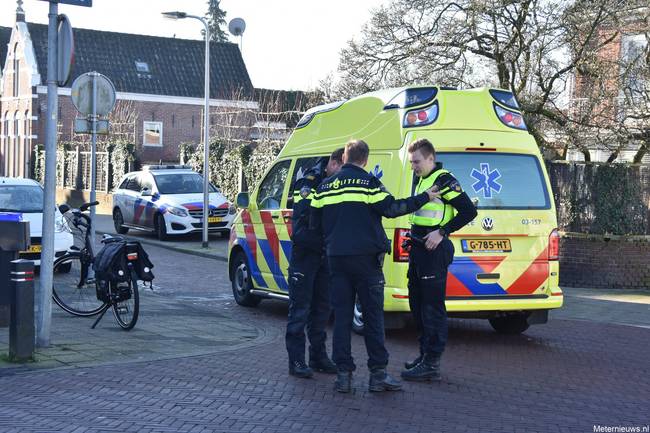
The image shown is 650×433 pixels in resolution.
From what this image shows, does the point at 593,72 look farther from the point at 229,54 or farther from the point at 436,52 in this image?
the point at 229,54

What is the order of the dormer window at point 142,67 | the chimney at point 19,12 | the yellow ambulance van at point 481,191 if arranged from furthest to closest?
1. the chimney at point 19,12
2. the dormer window at point 142,67
3. the yellow ambulance van at point 481,191

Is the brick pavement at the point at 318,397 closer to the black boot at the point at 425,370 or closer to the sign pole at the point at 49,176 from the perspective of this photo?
the black boot at the point at 425,370

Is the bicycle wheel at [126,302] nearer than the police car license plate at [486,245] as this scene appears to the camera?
No

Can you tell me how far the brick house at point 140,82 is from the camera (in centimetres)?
5106

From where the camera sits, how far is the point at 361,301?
7.12m

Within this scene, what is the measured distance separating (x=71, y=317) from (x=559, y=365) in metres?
5.38

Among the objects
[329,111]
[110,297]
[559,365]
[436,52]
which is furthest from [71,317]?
[436,52]

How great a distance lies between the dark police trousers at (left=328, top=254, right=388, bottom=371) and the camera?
7055mm

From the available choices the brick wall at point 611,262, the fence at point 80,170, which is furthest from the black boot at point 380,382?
the fence at point 80,170

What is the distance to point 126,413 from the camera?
21.0ft

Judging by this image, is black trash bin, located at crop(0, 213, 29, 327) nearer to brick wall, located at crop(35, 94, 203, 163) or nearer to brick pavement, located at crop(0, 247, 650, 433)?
brick pavement, located at crop(0, 247, 650, 433)

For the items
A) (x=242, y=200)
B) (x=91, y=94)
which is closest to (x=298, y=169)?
(x=242, y=200)

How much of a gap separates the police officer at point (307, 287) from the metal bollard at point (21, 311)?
7.15ft

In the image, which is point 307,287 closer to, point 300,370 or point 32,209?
point 300,370
